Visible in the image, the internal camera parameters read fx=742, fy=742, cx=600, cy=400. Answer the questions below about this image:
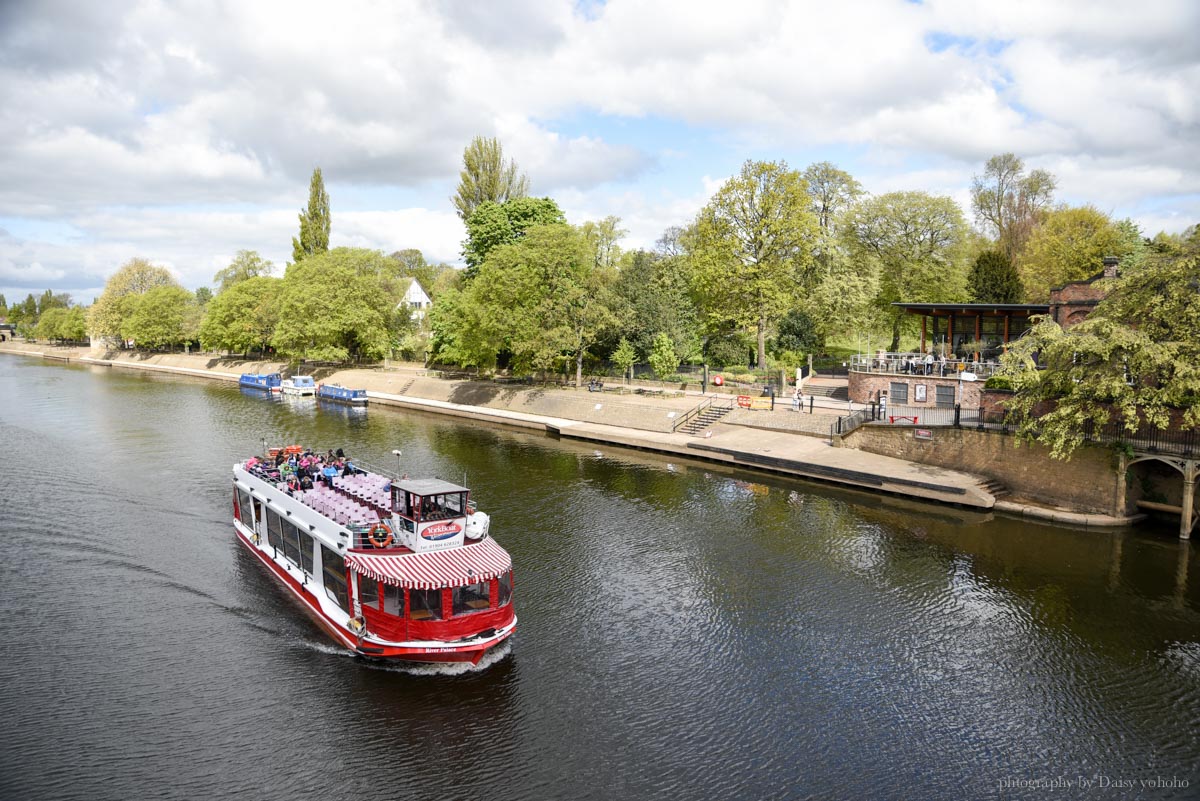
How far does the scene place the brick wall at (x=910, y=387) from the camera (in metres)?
44.2

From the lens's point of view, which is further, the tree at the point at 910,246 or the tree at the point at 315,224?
the tree at the point at 315,224

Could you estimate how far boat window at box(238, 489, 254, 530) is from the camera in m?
28.8

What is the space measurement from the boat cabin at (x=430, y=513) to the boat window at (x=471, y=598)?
1.55 m

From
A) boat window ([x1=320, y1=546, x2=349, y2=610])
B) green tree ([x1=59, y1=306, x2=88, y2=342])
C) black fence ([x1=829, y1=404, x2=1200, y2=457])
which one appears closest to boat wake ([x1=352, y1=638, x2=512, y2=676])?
boat window ([x1=320, y1=546, x2=349, y2=610])

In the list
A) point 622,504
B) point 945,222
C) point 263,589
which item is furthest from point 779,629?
point 945,222

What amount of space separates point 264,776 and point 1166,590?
28610 mm

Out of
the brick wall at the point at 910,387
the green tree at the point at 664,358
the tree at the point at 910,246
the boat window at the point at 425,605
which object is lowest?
the boat window at the point at 425,605

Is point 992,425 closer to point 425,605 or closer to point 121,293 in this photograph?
point 425,605

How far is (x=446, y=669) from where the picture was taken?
67.1 feet

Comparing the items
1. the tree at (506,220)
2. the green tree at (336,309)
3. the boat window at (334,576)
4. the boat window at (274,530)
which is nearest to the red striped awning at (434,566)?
the boat window at (334,576)

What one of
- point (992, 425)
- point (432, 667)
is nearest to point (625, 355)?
point (992, 425)

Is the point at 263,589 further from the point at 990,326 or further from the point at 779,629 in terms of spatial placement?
the point at 990,326

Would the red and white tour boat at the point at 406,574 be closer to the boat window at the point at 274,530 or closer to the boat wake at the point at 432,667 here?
the boat wake at the point at 432,667

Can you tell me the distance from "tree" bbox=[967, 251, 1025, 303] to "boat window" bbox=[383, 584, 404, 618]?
56.3 meters
